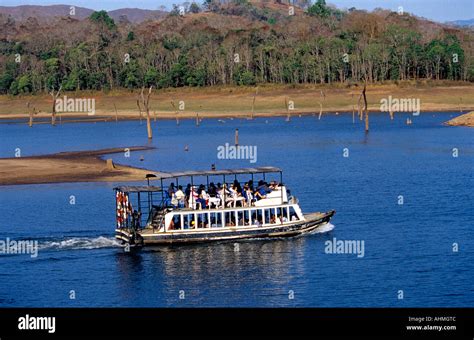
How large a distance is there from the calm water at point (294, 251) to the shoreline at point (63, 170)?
9.89ft

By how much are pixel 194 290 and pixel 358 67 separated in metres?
138

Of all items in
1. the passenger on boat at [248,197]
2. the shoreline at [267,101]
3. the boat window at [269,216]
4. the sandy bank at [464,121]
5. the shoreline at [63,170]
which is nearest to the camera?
the passenger on boat at [248,197]

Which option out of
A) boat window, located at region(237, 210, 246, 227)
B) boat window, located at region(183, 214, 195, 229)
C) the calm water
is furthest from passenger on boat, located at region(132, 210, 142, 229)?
boat window, located at region(237, 210, 246, 227)

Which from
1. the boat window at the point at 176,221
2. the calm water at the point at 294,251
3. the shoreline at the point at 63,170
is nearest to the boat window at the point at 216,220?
the calm water at the point at 294,251

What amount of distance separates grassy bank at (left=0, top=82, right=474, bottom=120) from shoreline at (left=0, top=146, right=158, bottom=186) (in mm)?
71791

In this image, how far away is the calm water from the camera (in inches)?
1384

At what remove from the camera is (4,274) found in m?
Result: 39.6

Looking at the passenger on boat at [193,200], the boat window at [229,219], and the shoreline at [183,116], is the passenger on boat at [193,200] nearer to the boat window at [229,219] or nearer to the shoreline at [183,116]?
the boat window at [229,219]

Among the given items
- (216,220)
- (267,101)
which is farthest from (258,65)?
(216,220)

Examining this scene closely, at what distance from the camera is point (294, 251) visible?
1686 inches

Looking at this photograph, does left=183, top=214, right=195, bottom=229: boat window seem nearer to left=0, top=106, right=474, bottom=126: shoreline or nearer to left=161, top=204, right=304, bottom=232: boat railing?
left=161, top=204, right=304, bottom=232: boat railing

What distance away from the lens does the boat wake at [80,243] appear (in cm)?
4475
